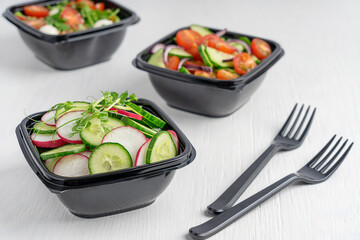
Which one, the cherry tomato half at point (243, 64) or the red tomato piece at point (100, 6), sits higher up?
the cherry tomato half at point (243, 64)

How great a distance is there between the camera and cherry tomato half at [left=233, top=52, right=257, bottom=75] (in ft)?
9.05

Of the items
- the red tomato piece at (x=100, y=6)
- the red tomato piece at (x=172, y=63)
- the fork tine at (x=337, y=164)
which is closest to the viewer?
the fork tine at (x=337, y=164)

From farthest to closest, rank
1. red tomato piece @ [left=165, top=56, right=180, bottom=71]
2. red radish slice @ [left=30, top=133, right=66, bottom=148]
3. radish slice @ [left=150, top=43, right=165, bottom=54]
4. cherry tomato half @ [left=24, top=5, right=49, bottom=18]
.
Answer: cherry tomato half @ [left=24, top=5, right=49, bottom=18]
radish slice @ [left=150, top=43, right=165, bottom=54]
red tomato piece @ [left=165, top=56, right=180, bottom=71]
red radish slice @ [left=30, top=133, right=66, bottom=148]

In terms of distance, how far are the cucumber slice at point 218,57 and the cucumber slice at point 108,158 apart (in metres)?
1.03

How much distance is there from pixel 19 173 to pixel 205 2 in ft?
9.04

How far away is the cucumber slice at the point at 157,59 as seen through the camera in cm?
287

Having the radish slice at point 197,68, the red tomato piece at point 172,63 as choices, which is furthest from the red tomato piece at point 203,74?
the red tomato piece at point 172,63

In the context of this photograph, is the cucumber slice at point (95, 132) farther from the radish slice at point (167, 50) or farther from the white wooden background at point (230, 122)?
the radish slice at point (167, 50)

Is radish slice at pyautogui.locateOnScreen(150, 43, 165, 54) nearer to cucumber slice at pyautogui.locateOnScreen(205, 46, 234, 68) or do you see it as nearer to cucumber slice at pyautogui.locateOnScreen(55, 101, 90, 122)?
cucumber slice at pyautogui.locateOnScreen(205, 46, 234, 68)

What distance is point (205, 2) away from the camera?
464 centimetres

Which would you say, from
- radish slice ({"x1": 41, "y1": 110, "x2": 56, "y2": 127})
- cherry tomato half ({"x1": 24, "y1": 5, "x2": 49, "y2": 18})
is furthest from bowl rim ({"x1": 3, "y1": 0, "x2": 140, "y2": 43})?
radish slice ({"x1": 41, "y1": 110, "x2": 56, "y2": 127})

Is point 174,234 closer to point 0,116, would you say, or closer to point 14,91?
point 0,116

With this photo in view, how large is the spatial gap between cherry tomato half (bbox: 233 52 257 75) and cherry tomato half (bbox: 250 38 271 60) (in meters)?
0.21

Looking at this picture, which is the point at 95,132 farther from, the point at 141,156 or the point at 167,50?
the point at 167,50
